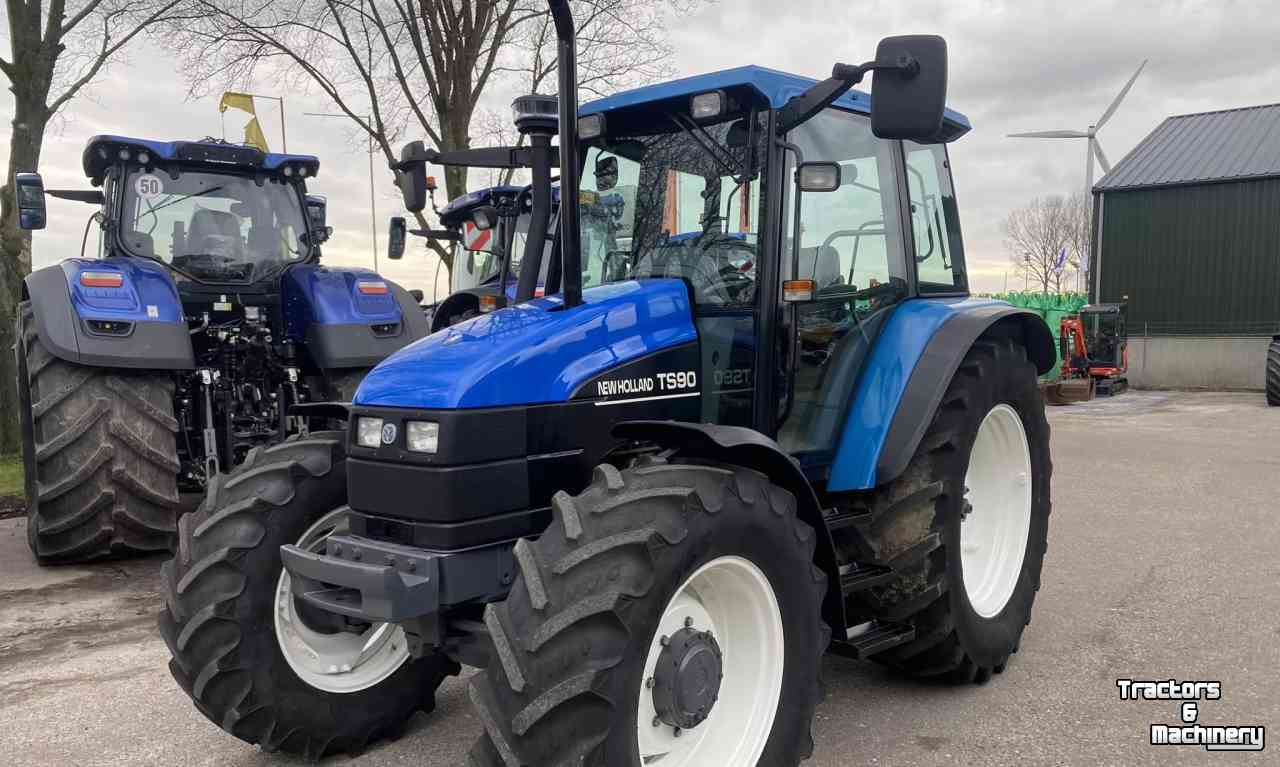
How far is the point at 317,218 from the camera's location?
7.99 metres

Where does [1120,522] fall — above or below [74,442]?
below

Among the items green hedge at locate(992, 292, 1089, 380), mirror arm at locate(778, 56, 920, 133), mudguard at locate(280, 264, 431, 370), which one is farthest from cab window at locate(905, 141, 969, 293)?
green hedge at locate(992, 292, 1089, 380)

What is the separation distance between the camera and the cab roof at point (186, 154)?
6.59m

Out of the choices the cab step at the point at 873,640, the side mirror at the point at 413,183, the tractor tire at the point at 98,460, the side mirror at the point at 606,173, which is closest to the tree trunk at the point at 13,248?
the tractor tire at the point at 98,460

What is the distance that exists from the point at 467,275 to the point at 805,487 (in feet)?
32.7

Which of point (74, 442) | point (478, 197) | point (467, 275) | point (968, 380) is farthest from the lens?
point (467, 275)

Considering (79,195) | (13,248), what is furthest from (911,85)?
(13,248)

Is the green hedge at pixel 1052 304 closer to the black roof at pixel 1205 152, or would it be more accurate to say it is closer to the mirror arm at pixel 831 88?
the black roof at pixel 1205 152

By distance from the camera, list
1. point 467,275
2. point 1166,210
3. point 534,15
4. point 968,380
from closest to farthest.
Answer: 1. point 968,380
2. point 467,275
3. point 534,15
4. point 1166,210

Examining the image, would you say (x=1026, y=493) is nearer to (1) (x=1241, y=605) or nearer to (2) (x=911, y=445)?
(2) (x=911, y=445)

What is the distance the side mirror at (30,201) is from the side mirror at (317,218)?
69.4 inches

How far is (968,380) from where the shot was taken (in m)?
3.93

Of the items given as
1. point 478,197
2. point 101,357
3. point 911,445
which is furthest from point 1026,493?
point 478,197

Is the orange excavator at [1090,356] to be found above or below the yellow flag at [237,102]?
below
